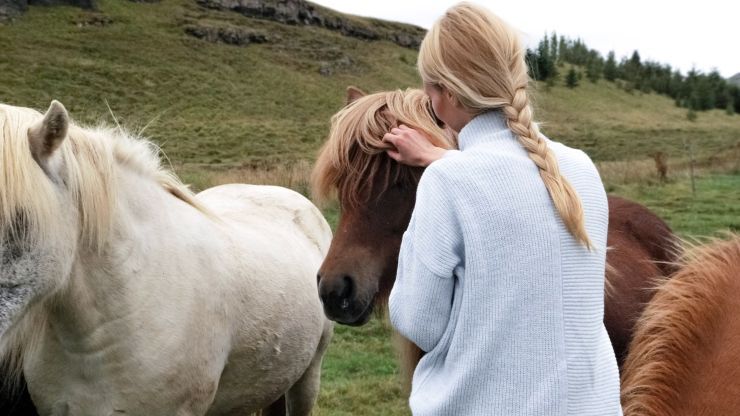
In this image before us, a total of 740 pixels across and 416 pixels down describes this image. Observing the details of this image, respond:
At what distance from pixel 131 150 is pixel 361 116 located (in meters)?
0.96

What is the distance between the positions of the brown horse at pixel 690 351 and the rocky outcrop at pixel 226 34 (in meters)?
48.5

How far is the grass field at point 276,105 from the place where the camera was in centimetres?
1201

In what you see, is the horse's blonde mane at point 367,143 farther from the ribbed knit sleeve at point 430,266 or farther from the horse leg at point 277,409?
the horse leg at point 277,409

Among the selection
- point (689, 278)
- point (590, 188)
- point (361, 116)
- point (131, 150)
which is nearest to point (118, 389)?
point (131, 150)

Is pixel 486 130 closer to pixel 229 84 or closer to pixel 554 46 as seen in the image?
pixel 229 84

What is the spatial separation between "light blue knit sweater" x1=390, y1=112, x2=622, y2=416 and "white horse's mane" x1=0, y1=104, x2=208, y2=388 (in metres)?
1.16

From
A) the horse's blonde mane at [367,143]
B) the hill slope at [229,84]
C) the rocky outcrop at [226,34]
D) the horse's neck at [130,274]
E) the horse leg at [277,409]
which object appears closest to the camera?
the horse's blonde mane at [367,143]

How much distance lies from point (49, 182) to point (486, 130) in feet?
4.49

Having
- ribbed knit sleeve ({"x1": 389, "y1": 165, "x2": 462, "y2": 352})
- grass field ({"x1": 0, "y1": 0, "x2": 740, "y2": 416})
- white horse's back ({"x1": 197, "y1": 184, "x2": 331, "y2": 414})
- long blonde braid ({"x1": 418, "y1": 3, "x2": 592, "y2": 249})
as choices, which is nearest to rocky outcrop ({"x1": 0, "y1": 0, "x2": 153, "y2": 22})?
grass field ({"x1": 0, "y1": 0, "x2": 740, "y2": 416})

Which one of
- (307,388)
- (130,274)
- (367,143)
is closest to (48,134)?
(130,274)

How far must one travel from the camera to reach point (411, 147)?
80.4 inches

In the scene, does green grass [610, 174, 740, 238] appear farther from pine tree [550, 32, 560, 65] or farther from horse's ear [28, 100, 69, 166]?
pine tree [550, 32, 560, 65]

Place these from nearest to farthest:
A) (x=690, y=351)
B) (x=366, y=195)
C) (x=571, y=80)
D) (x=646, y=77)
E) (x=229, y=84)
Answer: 1. (x=690, y=351)
2. (x=366, y=195)
3. (x=229, y=84)
4. (x=571, y=80)
5. (x=646, y=77)

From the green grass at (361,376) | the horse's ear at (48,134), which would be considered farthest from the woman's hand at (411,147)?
the green grass at (361,376)
